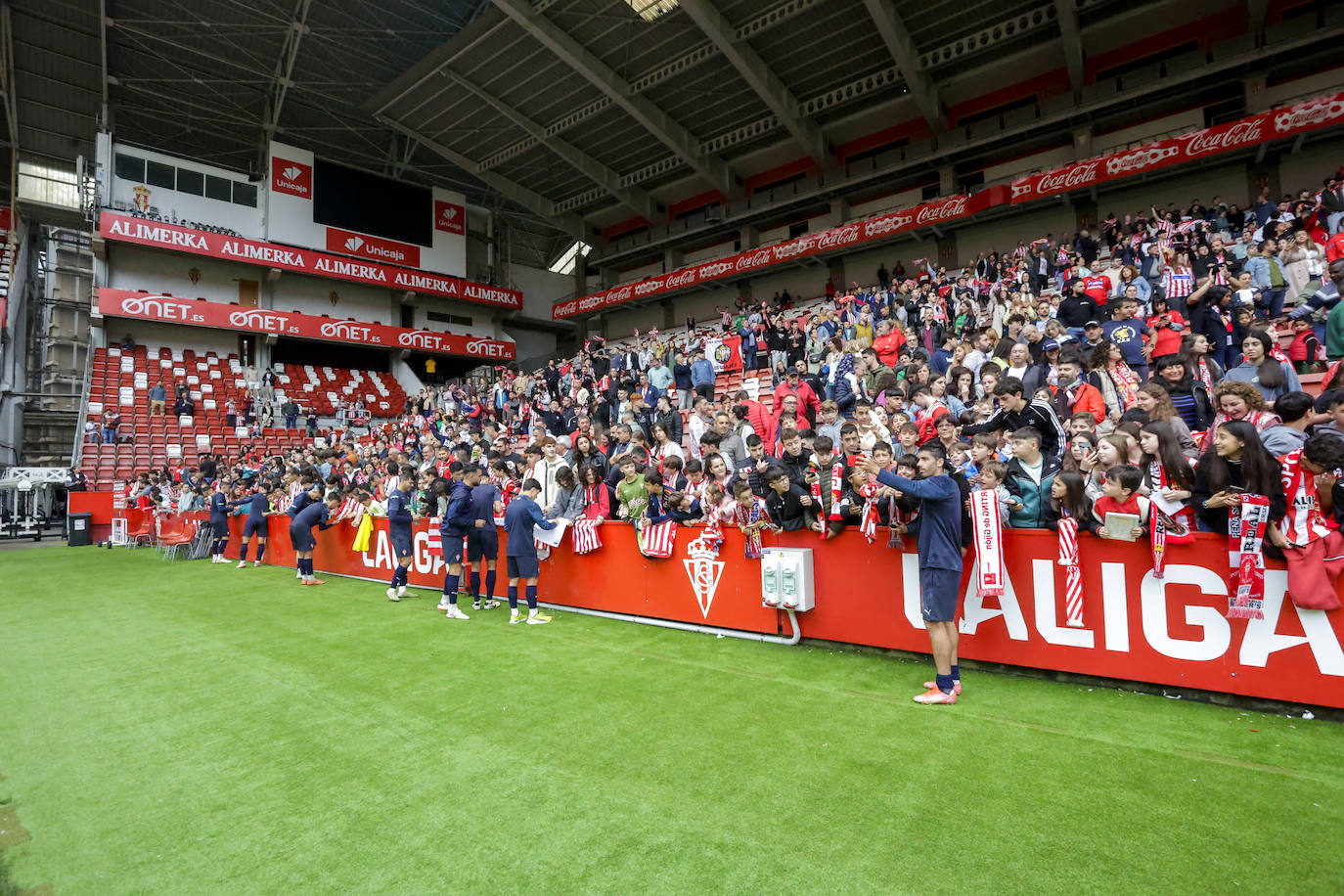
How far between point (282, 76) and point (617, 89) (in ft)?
43.5

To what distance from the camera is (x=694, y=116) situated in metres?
25.8

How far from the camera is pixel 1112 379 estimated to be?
269 inches

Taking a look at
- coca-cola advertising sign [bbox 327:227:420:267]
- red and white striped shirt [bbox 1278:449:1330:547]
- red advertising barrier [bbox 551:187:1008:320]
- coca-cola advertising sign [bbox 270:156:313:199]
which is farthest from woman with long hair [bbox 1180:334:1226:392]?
coca-cola advertising sign [bbox 270:156:313:199]

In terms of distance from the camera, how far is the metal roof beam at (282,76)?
21.9 m

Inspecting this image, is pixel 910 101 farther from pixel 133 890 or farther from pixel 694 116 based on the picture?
pixel 133 890

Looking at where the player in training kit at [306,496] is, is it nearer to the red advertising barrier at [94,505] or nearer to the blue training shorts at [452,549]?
Result: the blue training shorts at [452,549]

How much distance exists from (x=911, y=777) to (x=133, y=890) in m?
3.64

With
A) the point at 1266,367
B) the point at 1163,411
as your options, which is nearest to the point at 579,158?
the point at 1266,367

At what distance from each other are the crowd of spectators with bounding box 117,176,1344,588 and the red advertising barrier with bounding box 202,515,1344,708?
10.8 inches

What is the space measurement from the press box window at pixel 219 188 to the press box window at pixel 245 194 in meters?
0.18

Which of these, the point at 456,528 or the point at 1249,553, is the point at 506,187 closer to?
the point at 456,528

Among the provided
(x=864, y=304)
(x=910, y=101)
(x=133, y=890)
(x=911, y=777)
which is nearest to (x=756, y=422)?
(x=911, y=777)

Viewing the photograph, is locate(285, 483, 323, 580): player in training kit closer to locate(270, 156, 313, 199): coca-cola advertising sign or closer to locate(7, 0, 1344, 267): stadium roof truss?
locate(7, 0, 1344, 267): stadium roof truss

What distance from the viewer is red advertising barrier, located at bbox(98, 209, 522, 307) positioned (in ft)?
84.2
